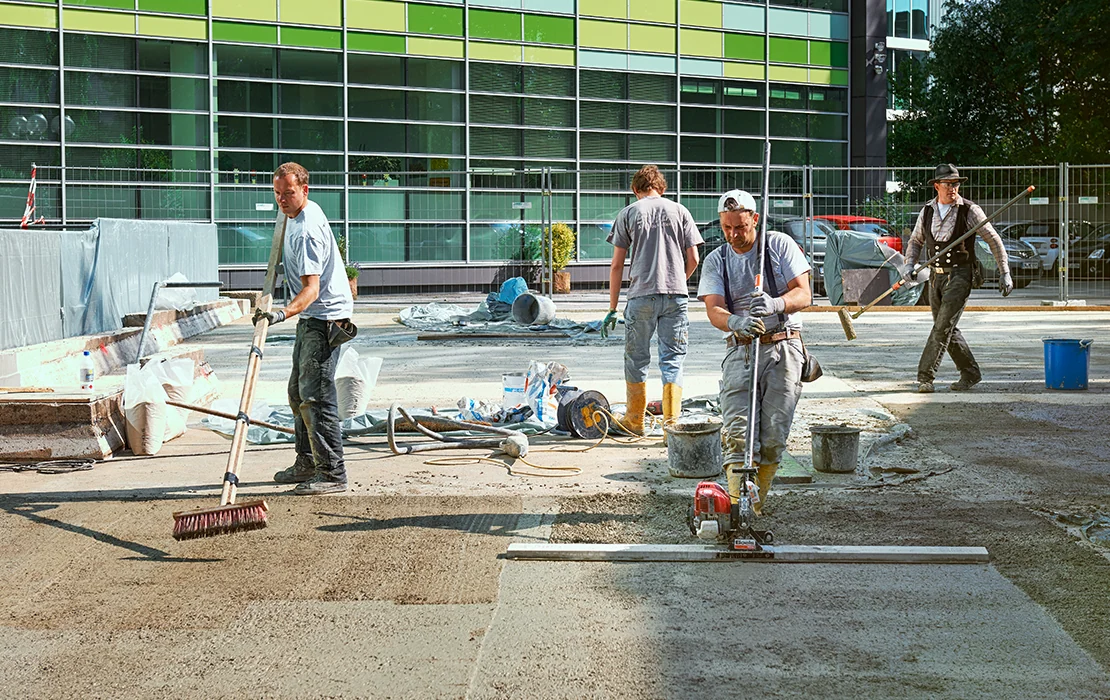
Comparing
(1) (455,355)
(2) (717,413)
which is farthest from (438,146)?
(2) (717,413)

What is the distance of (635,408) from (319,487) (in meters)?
2.86

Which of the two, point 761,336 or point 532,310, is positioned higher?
point 761,336

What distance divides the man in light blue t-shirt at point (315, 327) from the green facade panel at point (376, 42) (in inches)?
850

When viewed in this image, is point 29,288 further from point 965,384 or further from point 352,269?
point 352,269

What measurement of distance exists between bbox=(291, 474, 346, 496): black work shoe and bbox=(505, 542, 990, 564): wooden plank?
194 cm

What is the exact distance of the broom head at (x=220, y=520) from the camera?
6.51m

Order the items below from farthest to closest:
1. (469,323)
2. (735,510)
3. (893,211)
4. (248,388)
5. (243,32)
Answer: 1. (893,211)
2. (243,32)
3. (469,323)
4. (248,388)
5. (735,510)

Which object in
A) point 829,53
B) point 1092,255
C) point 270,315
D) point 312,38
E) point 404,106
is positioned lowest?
point 270,315

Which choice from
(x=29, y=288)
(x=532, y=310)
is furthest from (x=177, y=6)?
(x=29, y=288)

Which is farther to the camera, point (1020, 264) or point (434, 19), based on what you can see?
point (1020, 264)

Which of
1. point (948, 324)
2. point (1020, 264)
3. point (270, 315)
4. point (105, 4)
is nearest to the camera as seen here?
point (270, 315)

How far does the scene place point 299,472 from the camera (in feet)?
27.7

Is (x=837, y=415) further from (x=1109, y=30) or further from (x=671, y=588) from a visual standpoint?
(x=1109, y=30)

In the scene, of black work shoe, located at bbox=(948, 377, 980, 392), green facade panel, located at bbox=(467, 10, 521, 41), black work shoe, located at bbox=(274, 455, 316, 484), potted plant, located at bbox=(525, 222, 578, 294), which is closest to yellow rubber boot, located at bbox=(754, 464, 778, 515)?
black work shoe, located at bbox=(274, 455, 316, 484)
